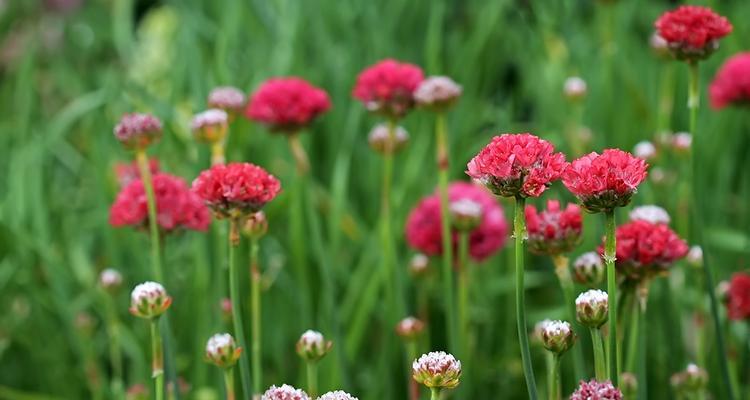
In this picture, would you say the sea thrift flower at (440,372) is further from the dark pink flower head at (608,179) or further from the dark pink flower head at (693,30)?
the dark pink flower head at (693,30)

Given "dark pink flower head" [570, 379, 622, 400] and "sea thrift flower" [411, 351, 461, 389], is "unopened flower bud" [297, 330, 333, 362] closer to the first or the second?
"sea thrift flower" [411, 351, 461, 389]

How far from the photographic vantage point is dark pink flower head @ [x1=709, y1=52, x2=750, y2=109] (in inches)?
75.9

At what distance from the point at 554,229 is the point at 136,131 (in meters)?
0.62

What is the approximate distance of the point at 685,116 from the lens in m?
2.71

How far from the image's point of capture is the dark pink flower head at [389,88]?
1689 millimetres

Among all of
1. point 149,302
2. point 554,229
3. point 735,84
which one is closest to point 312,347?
point 149,302

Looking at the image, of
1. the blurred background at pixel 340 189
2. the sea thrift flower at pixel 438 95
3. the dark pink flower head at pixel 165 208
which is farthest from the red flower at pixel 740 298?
the dark pink flower head at pixel 165 208

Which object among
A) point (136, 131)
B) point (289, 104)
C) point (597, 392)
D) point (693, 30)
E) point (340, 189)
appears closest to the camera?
point (597, 392)

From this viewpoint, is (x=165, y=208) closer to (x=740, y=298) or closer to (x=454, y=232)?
(x=454, y=232)

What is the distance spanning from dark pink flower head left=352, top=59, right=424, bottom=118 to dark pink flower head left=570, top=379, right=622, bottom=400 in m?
0.85

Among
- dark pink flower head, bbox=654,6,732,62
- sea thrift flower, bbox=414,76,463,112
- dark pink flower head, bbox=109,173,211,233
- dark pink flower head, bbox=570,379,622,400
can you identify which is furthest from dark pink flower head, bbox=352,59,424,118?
dark pink flower head, bbox=570,379,622,400

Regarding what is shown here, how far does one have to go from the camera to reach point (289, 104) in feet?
5.77

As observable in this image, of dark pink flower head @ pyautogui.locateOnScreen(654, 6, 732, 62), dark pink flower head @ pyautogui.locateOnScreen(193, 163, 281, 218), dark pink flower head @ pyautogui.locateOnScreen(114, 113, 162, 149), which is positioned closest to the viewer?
dark pink flower head @ pyautogui.locateOnScreen(193, 163, 281, 218)

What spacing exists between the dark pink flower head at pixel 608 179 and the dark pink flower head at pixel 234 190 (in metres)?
0.38
